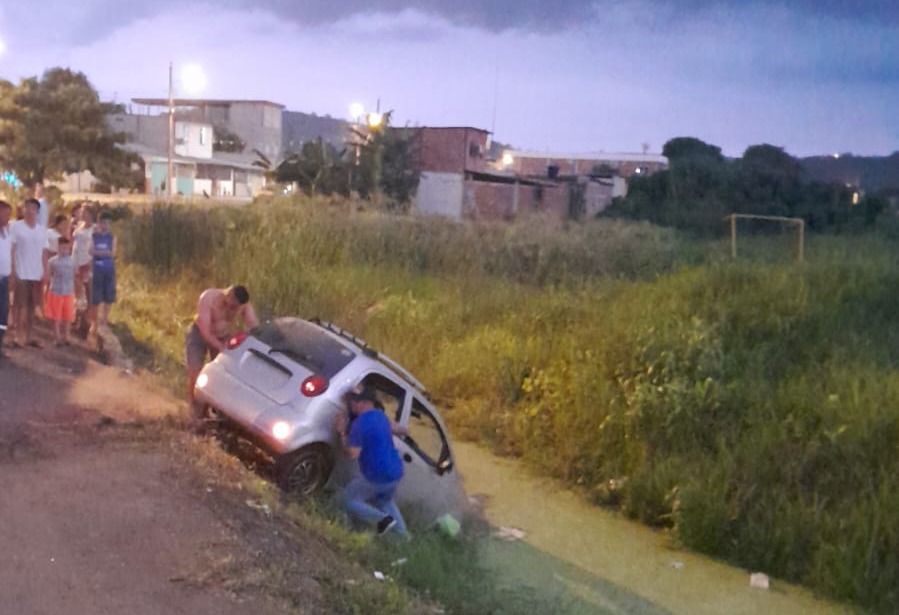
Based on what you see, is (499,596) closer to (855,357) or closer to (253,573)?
(253,573)

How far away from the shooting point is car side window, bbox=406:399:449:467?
902cm

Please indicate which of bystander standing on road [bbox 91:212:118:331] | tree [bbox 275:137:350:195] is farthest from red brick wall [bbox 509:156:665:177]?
bystander standing on road [bbox 91:212:118:331]

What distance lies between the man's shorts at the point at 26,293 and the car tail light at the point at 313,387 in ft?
15.0

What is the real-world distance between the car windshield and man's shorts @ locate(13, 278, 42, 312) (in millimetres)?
3450

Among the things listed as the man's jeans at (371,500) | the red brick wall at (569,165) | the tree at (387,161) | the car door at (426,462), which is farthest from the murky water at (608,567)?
the red brick wall at (569,165)

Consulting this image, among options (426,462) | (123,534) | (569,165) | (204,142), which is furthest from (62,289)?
(569,165)

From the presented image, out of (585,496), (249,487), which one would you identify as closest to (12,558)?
(249,487)

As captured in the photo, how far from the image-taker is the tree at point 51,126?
1110 inches

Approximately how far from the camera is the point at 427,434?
30.8ft

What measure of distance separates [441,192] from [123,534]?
30.6 meters

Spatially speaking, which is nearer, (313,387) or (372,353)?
(313,387)

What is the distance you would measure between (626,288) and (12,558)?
35.3ft

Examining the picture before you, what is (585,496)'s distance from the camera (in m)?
11.4

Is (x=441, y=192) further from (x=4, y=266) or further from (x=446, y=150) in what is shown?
(x=4, y=266)
